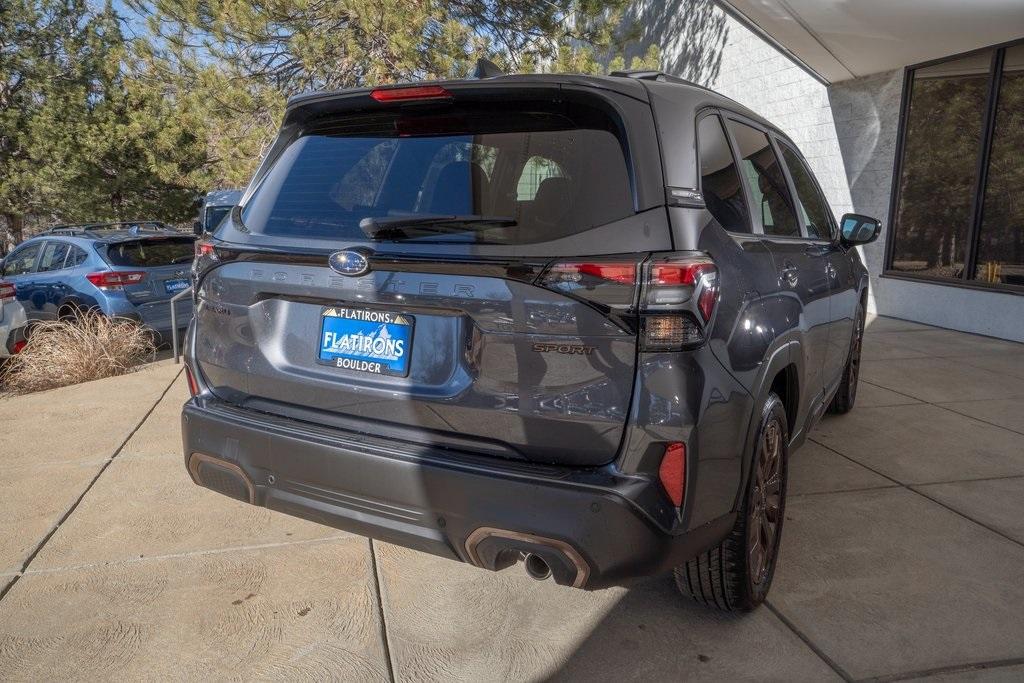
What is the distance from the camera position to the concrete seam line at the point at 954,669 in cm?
252

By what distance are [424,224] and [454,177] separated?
0.77 feet

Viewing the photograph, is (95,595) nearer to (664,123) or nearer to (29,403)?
(664,123)

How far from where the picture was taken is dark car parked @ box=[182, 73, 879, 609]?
218 cm

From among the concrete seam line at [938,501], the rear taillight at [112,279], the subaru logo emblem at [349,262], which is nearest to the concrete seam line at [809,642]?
the concrete seam line at [938,501]

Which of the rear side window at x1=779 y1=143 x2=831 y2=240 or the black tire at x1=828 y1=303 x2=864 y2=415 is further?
the black tire at x1=828 y1=303 x2=864 y2=415

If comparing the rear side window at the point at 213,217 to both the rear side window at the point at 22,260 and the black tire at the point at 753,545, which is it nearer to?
the black tire at the point at 753,545

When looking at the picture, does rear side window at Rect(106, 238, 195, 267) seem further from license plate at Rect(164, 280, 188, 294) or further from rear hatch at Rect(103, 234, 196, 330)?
license plate at Rect(164, 280, 188, 294)

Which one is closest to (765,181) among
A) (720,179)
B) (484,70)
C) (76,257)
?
(720,179)

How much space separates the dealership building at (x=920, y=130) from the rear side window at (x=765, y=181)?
5.33 meters

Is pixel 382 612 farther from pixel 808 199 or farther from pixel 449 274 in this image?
pixel 808 199

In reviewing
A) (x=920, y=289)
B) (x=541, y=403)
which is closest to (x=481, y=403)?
(x=541, y=403)

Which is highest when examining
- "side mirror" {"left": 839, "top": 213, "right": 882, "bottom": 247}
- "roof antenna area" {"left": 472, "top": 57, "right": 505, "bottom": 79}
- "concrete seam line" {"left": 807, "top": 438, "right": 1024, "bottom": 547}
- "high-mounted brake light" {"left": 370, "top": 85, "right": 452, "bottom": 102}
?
"roof antenna area" {"left": 472, "top": 57, "right": 505, "bottom": 79}

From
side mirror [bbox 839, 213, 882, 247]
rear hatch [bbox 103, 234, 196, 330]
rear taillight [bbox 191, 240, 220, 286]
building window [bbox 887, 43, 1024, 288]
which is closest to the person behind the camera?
rear taillight [bbox 191, 240, 220, 286]

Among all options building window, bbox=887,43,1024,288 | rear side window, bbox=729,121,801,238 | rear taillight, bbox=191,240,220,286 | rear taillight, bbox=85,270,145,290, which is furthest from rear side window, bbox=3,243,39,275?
building window, bbox=887,43,1024,288
